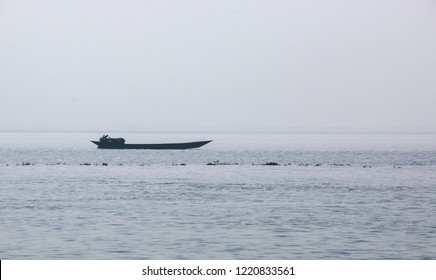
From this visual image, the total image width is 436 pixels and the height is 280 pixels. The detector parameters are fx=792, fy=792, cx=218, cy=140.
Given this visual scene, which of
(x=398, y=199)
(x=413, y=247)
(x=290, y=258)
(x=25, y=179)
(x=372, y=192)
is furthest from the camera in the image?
(x=25, y=179)

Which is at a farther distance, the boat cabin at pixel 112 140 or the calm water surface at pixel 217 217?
the boat cabin at pixel 112 140

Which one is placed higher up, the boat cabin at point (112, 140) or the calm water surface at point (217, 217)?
the boat cabin at point (112, 140)

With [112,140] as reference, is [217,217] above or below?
below

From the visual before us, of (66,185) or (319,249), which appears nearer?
(319,249)

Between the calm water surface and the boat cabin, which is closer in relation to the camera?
the calm water surface

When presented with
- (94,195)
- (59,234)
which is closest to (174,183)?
(94,195)

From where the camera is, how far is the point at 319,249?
3456cm

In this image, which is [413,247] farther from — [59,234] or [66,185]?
[66,185]

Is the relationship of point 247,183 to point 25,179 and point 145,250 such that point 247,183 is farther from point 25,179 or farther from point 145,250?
point 145,250

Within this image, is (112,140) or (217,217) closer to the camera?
(217,217)

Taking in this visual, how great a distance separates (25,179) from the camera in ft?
259

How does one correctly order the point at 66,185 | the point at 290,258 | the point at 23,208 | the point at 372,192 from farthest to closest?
1. the point at 66,185
2. the point at 372,192
3. the point at 23,208
4. the point at 290,258

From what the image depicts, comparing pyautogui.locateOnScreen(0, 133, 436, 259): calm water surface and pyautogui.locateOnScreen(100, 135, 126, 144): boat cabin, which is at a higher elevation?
pyautogui.locateOnScreen(100, 135, 126, 144): boat cabin

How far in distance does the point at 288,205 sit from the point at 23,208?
17.5 metres
